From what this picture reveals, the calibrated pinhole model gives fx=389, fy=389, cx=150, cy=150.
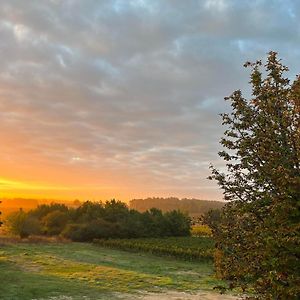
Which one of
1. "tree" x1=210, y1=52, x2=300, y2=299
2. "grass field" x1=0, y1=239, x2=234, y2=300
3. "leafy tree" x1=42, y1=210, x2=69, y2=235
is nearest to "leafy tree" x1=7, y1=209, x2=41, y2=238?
"leafy tree" x1=42, y1=210, x2=69, y2=235

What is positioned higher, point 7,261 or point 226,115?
point 226,115

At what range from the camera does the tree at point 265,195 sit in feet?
21.6

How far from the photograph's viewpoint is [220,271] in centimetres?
794

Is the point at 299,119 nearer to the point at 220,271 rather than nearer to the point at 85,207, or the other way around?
the point at 220,271

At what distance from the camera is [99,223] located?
79.5 m

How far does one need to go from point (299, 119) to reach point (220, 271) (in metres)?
3.40

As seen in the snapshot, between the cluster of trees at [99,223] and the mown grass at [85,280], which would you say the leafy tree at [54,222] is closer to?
the cluster of trees at [99,223]

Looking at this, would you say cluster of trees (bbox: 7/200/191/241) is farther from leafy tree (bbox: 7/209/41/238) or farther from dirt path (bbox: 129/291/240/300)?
dirt path (bbox: 129/291/240/300)

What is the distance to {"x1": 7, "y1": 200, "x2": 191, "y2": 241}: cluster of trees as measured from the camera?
257 ft

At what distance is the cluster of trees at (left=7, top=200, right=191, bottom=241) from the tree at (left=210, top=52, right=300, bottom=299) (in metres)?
68.6

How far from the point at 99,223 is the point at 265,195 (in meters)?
74.9

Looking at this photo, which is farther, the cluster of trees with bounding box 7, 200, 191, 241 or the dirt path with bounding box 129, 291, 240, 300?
the cluster of trees with bounding box 7, 200, 191, 241

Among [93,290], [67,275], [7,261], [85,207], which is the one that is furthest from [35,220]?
[93,290]

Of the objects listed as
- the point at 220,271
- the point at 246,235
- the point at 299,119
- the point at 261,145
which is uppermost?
the point at 299,119
